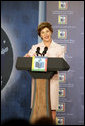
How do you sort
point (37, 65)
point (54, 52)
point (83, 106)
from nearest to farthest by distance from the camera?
1. point (37, 65)
2. point (54, 52)
3. point (83, 106)

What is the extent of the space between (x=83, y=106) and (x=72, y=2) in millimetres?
1914

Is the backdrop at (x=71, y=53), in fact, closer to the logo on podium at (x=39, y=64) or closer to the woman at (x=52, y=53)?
the woman at (x=52, y=53)

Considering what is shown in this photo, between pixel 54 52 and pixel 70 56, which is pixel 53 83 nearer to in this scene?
pixel 54 52

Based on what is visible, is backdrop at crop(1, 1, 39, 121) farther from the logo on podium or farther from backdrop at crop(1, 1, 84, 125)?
the logo on podium

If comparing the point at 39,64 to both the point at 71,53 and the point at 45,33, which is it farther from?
the point at 71,53

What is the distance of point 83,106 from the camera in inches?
165

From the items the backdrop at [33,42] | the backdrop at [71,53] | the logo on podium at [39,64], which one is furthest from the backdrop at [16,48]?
the logo on podium at [39,64]

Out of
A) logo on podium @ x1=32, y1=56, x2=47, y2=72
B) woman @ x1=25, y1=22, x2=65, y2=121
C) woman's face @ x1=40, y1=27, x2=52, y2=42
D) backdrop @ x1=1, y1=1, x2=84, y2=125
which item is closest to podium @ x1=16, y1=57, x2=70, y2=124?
logo on podium @ x1=32, y1=56, x2=47, y2=72

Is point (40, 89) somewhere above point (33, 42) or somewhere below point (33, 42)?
below

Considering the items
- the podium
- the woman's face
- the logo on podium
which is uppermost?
the woman's face

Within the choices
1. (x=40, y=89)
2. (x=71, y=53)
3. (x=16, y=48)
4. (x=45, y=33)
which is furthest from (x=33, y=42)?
(x=40, y=89)

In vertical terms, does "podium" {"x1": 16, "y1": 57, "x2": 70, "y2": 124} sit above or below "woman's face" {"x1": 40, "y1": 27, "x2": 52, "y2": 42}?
below

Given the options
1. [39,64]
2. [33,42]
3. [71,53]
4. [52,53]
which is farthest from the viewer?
[33,42]

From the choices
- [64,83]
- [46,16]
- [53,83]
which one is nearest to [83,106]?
[64,83]
